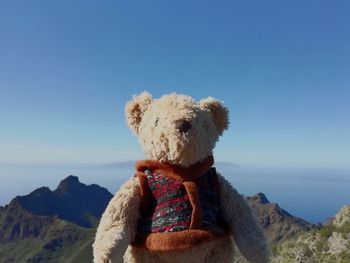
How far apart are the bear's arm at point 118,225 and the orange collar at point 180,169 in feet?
0.65

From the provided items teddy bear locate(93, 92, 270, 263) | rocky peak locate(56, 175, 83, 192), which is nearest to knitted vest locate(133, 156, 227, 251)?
teddy bear locate(93, 92, 270, 263)

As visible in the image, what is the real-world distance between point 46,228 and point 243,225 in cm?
15052

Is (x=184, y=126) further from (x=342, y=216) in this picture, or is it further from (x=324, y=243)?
(x=342, y=216)

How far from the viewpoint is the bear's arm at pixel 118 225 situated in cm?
295

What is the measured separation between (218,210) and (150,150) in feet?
2.35

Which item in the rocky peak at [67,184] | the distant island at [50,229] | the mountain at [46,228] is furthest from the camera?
the rocky peak at [67,184]

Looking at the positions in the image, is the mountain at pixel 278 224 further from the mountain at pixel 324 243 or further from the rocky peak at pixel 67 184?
the mountain at pixel 324 243

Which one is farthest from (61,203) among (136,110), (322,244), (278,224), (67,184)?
(136,110)

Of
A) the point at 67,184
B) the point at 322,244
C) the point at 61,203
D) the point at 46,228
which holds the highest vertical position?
the point at 67,184

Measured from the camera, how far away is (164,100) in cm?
344

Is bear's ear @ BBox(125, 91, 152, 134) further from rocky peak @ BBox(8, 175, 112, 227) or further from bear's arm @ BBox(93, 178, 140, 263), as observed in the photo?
rocky peak @ BBox(8, 175, 112, 227)

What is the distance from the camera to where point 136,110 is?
11.5 feet

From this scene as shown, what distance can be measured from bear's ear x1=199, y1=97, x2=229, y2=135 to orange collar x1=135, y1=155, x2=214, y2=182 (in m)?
0.38

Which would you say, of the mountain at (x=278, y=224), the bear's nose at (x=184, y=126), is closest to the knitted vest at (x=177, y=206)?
the bear's nose at (x=184, y=126)
